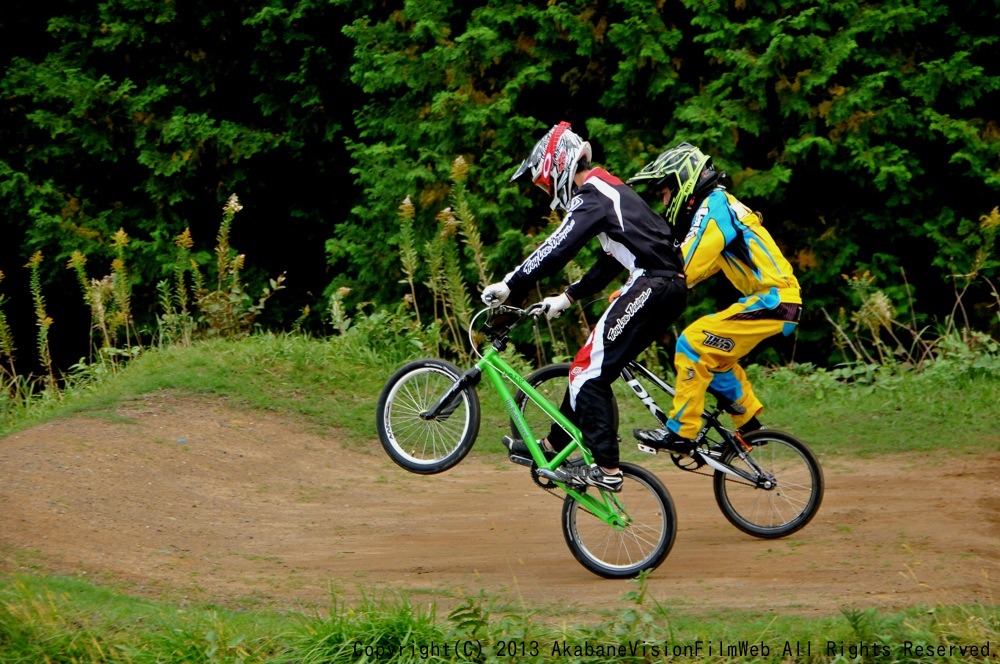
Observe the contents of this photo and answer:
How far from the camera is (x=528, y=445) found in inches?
257

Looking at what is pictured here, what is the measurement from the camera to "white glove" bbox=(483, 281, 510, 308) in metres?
6.33

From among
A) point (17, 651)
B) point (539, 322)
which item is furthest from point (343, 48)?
point (17, 651)

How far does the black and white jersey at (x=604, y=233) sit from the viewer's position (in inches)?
250

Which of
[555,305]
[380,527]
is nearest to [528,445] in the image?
[555,305]

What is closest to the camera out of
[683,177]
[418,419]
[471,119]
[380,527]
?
[683,177]

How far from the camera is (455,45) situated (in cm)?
1395

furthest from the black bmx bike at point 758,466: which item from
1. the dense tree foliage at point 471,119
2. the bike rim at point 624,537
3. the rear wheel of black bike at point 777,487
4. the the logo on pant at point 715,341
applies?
the dense tree foliage at point 471,119

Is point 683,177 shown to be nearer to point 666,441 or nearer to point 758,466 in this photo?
point 666,441

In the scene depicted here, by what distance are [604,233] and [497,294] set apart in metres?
0.76

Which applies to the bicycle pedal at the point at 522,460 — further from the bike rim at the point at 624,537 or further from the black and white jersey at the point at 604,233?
the black and white jersey at the point at 604,233

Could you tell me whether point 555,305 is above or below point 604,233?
below

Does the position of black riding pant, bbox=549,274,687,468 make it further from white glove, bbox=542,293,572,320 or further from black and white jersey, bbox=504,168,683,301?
white glove, bbox=542,293,572,320

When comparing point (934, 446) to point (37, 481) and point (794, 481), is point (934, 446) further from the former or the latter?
point (37, 481)

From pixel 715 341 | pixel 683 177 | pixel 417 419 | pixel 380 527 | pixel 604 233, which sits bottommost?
pixel 380 527
